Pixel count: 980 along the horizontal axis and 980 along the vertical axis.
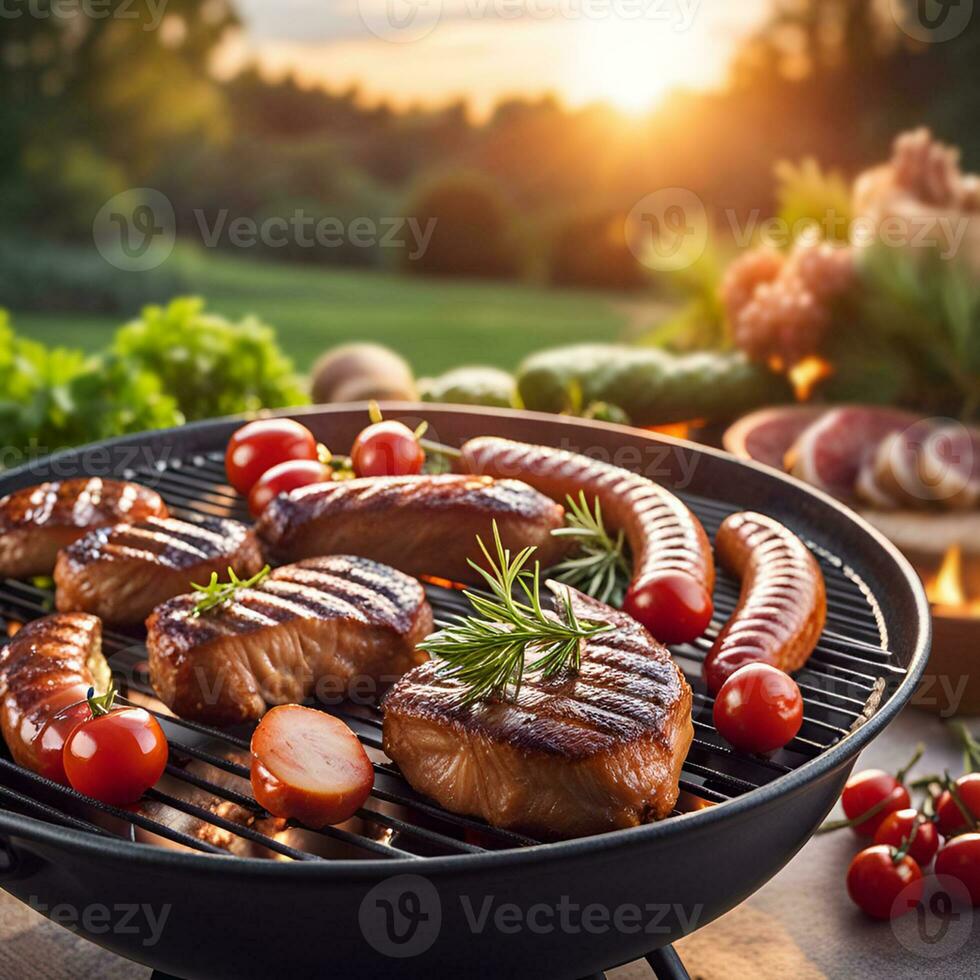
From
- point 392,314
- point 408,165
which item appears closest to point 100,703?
point 392,314

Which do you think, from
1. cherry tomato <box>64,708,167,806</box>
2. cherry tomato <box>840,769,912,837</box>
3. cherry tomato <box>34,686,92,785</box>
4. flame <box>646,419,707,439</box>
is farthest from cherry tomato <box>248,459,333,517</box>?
flame <box>646,419,707,439</box>

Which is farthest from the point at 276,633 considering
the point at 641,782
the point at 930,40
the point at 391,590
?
the point at 930,40

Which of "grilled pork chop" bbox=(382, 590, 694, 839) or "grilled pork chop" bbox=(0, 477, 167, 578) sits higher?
"grilled pork chop" bbox=(0, 477, 167, 578)

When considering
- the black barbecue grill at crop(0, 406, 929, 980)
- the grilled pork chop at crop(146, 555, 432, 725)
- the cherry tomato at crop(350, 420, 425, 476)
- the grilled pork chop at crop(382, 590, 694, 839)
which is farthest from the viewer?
the cherry tomato at crop(350, 420, 425, 476)

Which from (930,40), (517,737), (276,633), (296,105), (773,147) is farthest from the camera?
(296,105)

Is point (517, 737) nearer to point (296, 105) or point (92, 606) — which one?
point (92, 606)

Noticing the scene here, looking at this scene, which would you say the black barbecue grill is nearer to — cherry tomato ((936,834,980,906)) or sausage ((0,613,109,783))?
sausage ((0,613,109,783))
